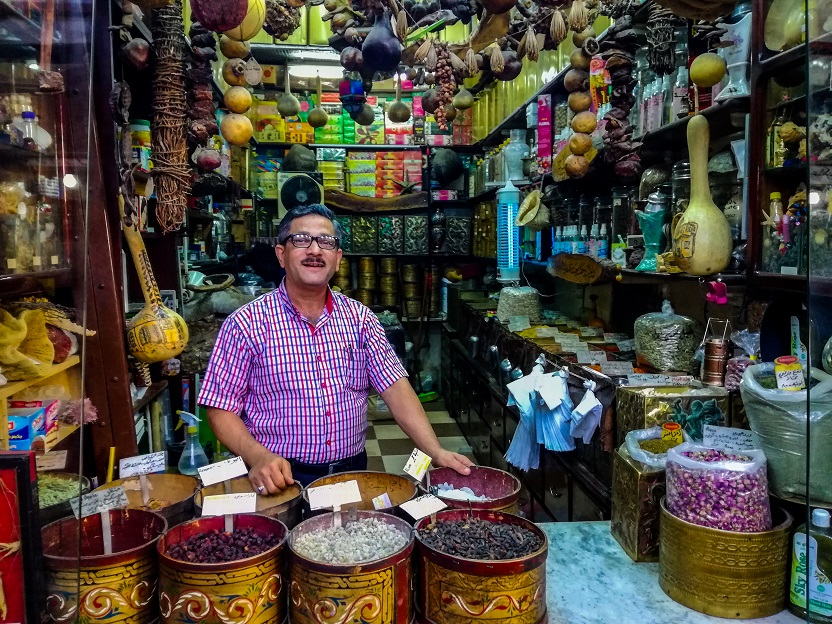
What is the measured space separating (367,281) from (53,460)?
5.12 m

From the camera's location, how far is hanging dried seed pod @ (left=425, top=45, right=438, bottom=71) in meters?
2.33

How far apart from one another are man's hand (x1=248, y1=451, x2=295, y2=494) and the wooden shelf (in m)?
0.63

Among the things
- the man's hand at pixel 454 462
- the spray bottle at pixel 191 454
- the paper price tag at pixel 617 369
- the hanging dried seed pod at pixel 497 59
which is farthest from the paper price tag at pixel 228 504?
the hanging dried seed pod at pixel 497 59

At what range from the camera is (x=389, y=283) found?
677cm

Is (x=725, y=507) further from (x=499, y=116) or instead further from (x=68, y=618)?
(x=499, y=116)

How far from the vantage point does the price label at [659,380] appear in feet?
6.39

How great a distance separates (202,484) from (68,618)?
392mm

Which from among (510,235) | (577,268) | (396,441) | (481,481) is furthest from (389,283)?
(481,481)

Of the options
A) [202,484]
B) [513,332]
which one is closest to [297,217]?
[202,484]

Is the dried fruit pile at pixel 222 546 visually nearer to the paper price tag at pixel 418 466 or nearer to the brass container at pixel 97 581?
the brass container at pixel 97 581

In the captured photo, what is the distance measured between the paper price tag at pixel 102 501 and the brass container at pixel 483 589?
576mm

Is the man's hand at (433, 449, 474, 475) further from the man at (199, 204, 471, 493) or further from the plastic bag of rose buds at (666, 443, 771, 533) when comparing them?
the plastic bag of rose buds at (666, 443, 771, 533)

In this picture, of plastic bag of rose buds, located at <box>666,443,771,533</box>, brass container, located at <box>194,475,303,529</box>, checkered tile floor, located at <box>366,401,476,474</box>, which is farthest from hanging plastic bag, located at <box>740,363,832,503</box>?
checkered tile floor, located at <box>366,401,476,474</box>

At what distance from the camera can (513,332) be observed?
3.68 m
